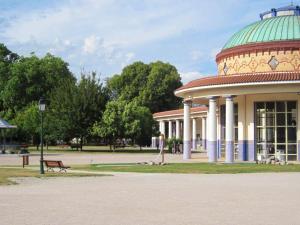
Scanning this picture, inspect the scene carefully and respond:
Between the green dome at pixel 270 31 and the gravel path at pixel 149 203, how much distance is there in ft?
65.8

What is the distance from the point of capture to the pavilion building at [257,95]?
112ft

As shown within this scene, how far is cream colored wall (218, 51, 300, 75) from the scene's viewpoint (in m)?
36.7

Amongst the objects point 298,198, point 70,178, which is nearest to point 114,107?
point 70,178

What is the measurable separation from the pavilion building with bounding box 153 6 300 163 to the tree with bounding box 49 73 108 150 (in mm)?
22528

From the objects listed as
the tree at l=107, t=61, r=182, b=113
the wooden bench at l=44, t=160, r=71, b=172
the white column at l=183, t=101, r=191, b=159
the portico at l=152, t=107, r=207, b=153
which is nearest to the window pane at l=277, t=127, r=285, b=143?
the white column at l=183, t=101, r=191, b=159

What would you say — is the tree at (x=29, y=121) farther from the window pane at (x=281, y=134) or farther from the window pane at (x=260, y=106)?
the window pane at (x=281, y=134)

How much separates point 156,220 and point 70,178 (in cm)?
1148

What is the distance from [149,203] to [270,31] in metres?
27.8

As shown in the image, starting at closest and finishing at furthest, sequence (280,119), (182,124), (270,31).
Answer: (280,119) < (270,31) < (182,124)

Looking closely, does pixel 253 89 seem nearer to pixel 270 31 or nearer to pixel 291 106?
pixel 291 106

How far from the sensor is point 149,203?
13.2 m

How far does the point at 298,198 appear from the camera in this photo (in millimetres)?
14375

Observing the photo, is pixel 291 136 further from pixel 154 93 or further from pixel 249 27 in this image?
pixel 154 93

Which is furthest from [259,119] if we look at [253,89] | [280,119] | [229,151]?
[229,151]
